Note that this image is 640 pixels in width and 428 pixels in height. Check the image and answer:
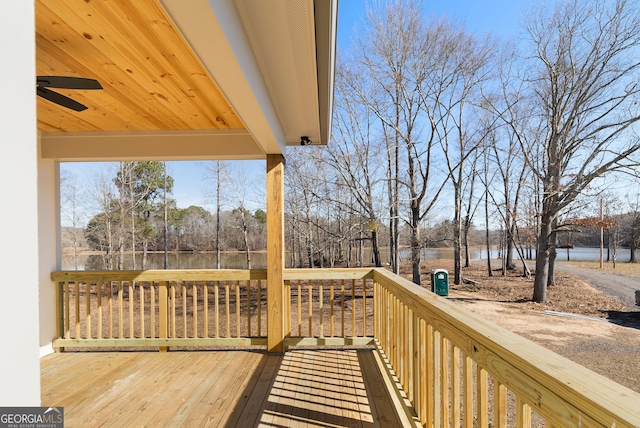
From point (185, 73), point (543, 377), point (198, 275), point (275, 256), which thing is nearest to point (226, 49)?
point (185, 73)

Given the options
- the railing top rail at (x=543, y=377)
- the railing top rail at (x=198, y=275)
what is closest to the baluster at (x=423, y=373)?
the railing top rail at (x=543, y=377)

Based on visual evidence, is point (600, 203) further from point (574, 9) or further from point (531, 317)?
point (574, 9)

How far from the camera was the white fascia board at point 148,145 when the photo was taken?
3.81 metres

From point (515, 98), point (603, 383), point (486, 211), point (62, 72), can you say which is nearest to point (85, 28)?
point (62, 72)

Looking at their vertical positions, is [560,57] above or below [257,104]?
above

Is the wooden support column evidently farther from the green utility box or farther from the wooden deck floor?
the green utility box

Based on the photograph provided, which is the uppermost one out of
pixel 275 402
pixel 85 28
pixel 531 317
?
pixel 85 28

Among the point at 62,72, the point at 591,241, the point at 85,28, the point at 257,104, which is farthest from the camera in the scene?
the point at 591,241

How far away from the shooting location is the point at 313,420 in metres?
2.26

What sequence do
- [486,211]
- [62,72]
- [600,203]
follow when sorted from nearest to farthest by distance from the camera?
[62,72]
[600,203]
[486,211]

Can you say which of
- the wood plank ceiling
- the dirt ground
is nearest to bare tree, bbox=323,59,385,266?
the dirt ground

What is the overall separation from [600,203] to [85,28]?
1302 cm

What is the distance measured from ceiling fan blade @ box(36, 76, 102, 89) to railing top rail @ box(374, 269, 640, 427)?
2.39m

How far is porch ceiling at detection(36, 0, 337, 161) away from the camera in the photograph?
62.3 inches
